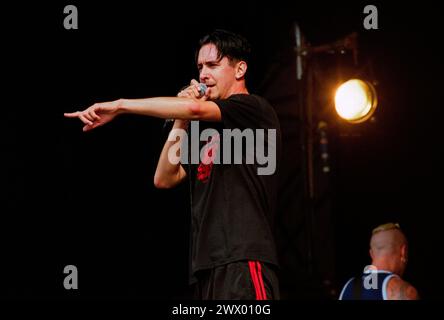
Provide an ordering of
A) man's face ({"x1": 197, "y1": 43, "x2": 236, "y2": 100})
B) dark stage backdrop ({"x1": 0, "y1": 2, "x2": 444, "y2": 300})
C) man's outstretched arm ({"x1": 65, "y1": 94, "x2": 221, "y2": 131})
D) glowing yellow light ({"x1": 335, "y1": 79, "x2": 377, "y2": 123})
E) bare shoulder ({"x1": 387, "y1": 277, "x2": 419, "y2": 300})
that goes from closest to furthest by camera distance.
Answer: man's outstretched arm ({"x1": 65, "y1": 94, "x2": 221, "y2": 131}) < man's face ({"x1": 197, "y1": 43, "x2": 236, "y2": 100}) < bare shoulder ({"x1": 387, "y1": 277, "x2": 419, "y2": 300}) < dark stage backdrop ({"x1": 0, "y1": 2, "x2": 444, "y2": 300}) < glowing yellow light ({"x1": 335, "y1": 79, "x2": 377, "y2": 123})

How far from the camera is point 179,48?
5191 mm

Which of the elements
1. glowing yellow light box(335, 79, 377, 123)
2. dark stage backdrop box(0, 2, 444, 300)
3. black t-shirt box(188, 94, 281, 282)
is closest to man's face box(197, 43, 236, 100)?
black t-shirt box(188, 94, 281, 282)

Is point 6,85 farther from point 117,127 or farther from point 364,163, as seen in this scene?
point 364,163

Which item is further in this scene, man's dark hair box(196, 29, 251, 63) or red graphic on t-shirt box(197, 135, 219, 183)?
man's dark hair box(196, 29, 251, 63)

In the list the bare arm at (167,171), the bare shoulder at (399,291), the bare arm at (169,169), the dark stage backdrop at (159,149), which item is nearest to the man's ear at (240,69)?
the bare arm at (169,169)

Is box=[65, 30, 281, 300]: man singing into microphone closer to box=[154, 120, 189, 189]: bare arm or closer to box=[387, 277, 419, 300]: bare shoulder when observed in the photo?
box=[154, 120, 189, 189]: bare arm

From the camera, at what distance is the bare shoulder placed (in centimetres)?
391

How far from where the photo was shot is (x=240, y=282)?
2387 millimetres

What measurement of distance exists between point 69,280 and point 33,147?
908 millimetres

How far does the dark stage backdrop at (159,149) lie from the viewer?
4441mm

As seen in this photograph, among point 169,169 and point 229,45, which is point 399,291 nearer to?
point 169,169

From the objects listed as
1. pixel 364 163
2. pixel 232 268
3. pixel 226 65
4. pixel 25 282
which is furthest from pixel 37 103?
pixel 364 163

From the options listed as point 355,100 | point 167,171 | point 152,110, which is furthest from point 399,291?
point 152,110

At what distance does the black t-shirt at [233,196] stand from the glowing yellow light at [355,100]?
2299 mm
